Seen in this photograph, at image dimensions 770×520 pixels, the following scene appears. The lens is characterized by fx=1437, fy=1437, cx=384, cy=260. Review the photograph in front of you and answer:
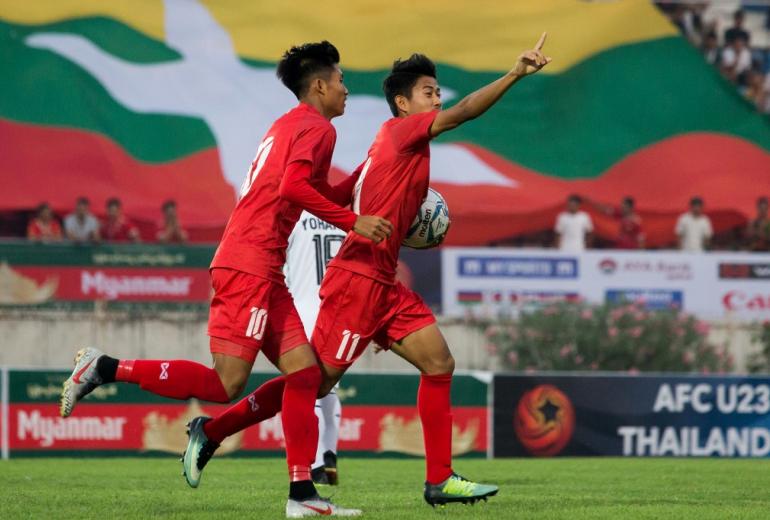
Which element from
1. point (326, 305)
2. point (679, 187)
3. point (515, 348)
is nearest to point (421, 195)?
point (326, 305)

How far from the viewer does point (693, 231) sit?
23.4m

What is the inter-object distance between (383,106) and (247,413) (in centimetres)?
1799

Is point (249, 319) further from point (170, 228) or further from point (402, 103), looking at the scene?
point (170, 228)

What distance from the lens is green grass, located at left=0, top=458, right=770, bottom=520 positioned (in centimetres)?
764

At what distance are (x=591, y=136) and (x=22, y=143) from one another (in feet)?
32.7

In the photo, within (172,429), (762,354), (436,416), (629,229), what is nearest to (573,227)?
(629,229)

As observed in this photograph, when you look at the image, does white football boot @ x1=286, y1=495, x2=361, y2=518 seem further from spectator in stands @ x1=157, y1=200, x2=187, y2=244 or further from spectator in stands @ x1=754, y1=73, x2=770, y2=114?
spectator in stands @ x1=754, y1=73, x2=770, y2=114

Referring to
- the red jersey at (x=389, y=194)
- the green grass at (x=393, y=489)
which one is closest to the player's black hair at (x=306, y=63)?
the red jersey at (x=389, y=194)

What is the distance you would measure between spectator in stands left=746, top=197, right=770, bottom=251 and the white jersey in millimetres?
13747

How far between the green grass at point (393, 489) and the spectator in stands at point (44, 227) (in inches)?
276

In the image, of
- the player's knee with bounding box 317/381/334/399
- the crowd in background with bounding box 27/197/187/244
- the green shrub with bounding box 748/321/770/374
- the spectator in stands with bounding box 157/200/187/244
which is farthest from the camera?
the spectator in stands with bounding box 157/200/187/244

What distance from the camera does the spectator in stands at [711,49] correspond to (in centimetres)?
2614

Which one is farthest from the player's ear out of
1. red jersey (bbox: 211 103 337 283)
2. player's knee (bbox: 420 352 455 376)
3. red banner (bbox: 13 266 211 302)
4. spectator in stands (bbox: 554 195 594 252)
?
spectator in stands (bbox: 554 195 594 252)

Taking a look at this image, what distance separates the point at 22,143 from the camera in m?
23.9
